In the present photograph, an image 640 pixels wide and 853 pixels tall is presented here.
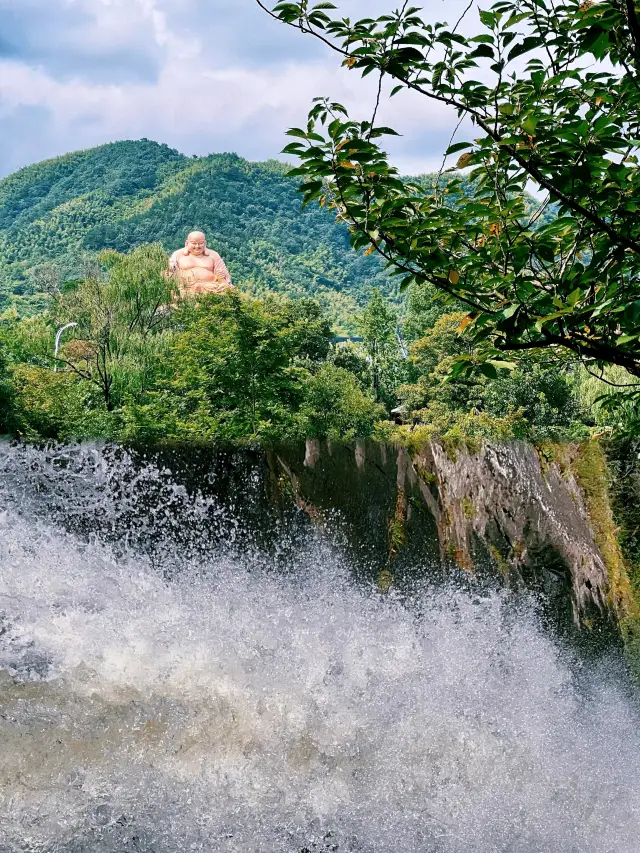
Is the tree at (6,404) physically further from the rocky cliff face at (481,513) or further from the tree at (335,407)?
the tree at (335,407)

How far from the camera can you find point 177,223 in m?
61.2

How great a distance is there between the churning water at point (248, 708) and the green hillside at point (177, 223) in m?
47.2

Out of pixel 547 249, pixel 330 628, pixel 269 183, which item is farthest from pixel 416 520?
pixel 269 183

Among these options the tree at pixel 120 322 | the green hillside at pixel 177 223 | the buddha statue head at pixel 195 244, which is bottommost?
the tree at pixel 120 322

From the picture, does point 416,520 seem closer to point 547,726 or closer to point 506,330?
point 547,726

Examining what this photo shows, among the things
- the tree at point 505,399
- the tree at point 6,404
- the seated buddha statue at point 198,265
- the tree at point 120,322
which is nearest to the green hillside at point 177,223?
the seated buddha statue at point 198,265

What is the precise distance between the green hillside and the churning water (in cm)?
4720

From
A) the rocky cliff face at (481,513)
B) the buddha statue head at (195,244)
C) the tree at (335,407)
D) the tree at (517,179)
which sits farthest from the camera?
the buddha statue head at (195,244)

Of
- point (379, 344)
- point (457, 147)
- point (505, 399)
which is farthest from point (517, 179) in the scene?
point (379, 344)

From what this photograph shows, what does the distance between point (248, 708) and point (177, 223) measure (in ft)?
196

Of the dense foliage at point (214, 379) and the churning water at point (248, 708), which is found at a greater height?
the dense foliage at point (214, 379)

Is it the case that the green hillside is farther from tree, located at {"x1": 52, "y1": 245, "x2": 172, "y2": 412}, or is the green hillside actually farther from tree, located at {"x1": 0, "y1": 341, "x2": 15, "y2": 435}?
tree, located at {"x1": 0, "y1": 341, "x2": 15, "y2": 435}

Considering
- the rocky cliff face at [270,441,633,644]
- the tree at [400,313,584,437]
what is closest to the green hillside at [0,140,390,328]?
the tree at [400,313,584,437]

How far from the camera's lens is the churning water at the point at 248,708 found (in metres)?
3.94
